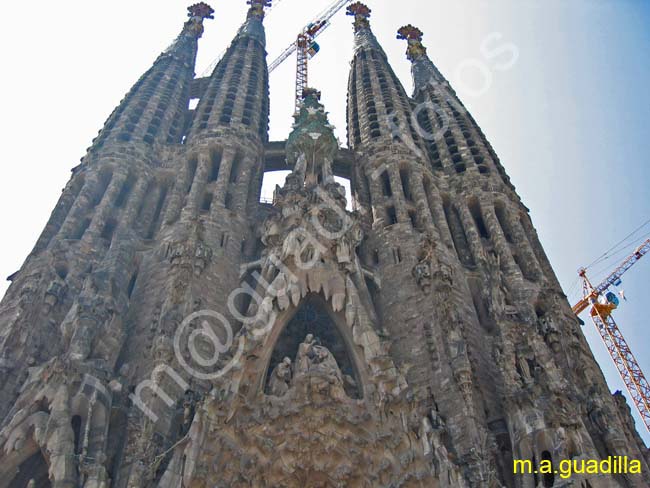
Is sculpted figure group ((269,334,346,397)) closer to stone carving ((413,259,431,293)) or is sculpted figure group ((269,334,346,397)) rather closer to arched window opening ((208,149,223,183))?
stone carving ((413,259,431,293))

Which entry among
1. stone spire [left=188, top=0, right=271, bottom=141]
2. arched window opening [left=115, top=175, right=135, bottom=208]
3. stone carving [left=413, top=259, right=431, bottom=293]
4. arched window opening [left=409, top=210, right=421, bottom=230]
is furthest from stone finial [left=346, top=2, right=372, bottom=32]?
stone carving [left=413, top=259, right=431, bottom=293]

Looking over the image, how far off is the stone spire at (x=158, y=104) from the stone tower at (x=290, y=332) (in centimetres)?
24

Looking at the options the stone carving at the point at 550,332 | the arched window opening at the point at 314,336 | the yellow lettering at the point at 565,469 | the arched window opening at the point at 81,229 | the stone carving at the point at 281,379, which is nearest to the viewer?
the yellow lettering at the point at 565,469

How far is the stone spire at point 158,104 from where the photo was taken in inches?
1133

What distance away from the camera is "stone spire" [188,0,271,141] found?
30.7 m

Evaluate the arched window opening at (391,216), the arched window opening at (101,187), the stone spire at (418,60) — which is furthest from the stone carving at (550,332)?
the stone spire at (418,60)

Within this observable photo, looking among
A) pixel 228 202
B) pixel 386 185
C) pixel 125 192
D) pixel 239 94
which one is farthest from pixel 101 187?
pixel 386 185

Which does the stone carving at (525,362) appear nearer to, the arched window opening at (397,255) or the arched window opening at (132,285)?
the arched window opening at (397,255)

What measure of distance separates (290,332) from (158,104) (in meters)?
16.2

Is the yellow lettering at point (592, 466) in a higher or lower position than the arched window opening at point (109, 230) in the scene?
lower

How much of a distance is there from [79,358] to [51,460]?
285cm

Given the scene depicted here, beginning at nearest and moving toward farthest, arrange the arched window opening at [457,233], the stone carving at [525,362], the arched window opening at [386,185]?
the stone carving at [525,362], the arched window opening at [457,233], the arched window opening at [386,185]

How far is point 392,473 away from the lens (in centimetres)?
1579

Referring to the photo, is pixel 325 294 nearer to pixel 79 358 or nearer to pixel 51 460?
pixel 79 358
